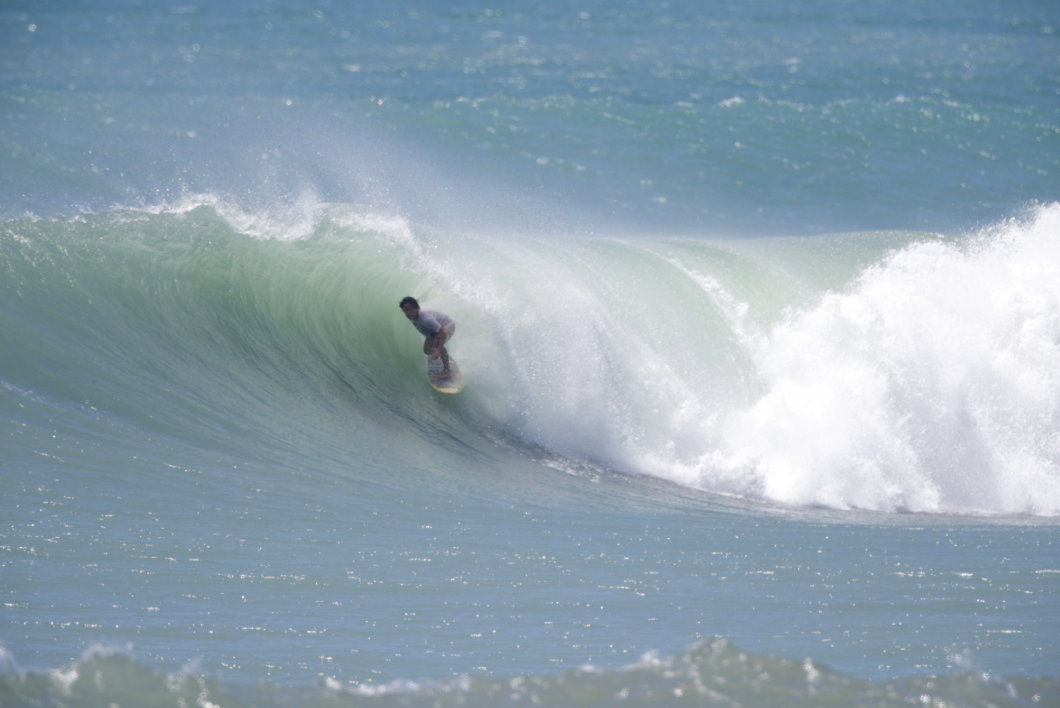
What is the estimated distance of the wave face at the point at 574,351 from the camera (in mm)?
9102

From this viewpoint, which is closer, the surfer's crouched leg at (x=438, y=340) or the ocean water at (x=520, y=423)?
the ocean water at (x=520, y=423)

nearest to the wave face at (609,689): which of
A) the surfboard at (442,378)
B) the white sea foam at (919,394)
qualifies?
the white sea foam at (919,394)

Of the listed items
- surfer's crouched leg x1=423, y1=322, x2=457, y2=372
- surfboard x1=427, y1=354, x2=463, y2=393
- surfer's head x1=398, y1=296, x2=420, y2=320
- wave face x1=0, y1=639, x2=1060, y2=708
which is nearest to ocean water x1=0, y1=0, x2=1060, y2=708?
wave face x1=0, y1=639, x2=1060, y2=708

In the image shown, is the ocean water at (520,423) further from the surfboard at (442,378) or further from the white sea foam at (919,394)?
the surfboard at (442,378)

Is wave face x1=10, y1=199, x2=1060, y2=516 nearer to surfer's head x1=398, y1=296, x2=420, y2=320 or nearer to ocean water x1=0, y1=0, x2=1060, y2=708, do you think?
ocean water x1=0, y1=0, x2=1060, y2=708

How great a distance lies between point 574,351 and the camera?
33.7 feet

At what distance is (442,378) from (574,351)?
4.84ft

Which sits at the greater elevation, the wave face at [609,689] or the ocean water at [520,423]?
the ocean water at [520,423]

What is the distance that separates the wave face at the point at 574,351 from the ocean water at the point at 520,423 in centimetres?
4

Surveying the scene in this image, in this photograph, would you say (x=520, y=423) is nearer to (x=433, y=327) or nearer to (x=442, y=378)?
(x=442, y=378)

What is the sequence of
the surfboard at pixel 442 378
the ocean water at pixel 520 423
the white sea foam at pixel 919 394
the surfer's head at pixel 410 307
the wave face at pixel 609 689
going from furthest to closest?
1. the surfboard at pixel 442 378
2. the white sea foam at pixel 919 394
3. the surfer's head at pixel 410 307
4. the ocean water at pixel 520 423
5. the wave face at pixel 609 689

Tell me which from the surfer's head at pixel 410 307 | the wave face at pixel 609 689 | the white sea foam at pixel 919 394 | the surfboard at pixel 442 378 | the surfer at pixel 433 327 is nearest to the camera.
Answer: the wave face at pixel 609 689

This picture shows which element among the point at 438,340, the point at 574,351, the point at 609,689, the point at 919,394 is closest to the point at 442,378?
the point at 438,340

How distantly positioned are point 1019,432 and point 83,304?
31.7 feet
